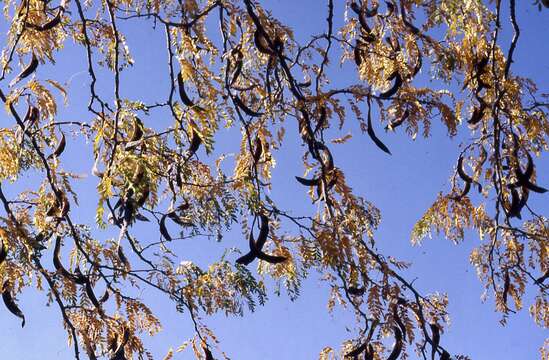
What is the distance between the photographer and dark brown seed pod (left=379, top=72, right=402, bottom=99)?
3.82 meters

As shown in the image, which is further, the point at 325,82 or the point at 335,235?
the point at 325,82

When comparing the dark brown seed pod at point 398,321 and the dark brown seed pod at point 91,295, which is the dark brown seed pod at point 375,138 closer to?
the dark brown seed pod at point 398,321

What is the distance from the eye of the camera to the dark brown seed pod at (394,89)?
382 cm

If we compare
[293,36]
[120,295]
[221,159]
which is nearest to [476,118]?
[293,36]

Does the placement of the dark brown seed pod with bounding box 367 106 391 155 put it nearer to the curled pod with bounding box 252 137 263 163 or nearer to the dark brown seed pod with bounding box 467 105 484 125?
the curled pod with bounding box 252 137 263 163

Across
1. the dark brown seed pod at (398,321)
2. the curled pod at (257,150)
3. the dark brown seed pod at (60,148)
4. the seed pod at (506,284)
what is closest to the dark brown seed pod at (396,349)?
the dark brown seed pod at (398,321)

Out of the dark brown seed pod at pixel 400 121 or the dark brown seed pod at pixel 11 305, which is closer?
the dark brown seed pod at pixel 11 305

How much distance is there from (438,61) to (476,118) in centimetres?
34

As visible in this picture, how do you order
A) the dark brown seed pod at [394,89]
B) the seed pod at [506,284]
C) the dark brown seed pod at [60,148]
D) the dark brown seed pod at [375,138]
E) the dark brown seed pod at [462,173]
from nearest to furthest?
1. the dark brown seed pod at [375,138]
2. the dark brown seed pod at [394,89]
3. the dark brown seed pod at [60,148]
4. the dark brown seed pod at [462,173]
5. the seed pod at [506,284]

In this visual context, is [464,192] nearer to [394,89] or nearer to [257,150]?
[394,89]

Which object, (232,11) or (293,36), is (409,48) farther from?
(232,11)

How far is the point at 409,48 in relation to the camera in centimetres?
438

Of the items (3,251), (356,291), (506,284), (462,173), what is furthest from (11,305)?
(506,284)

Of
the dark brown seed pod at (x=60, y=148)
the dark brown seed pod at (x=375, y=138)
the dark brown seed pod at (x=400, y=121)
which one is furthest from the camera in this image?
the dark brown seed pod at (x=60, y=148)
